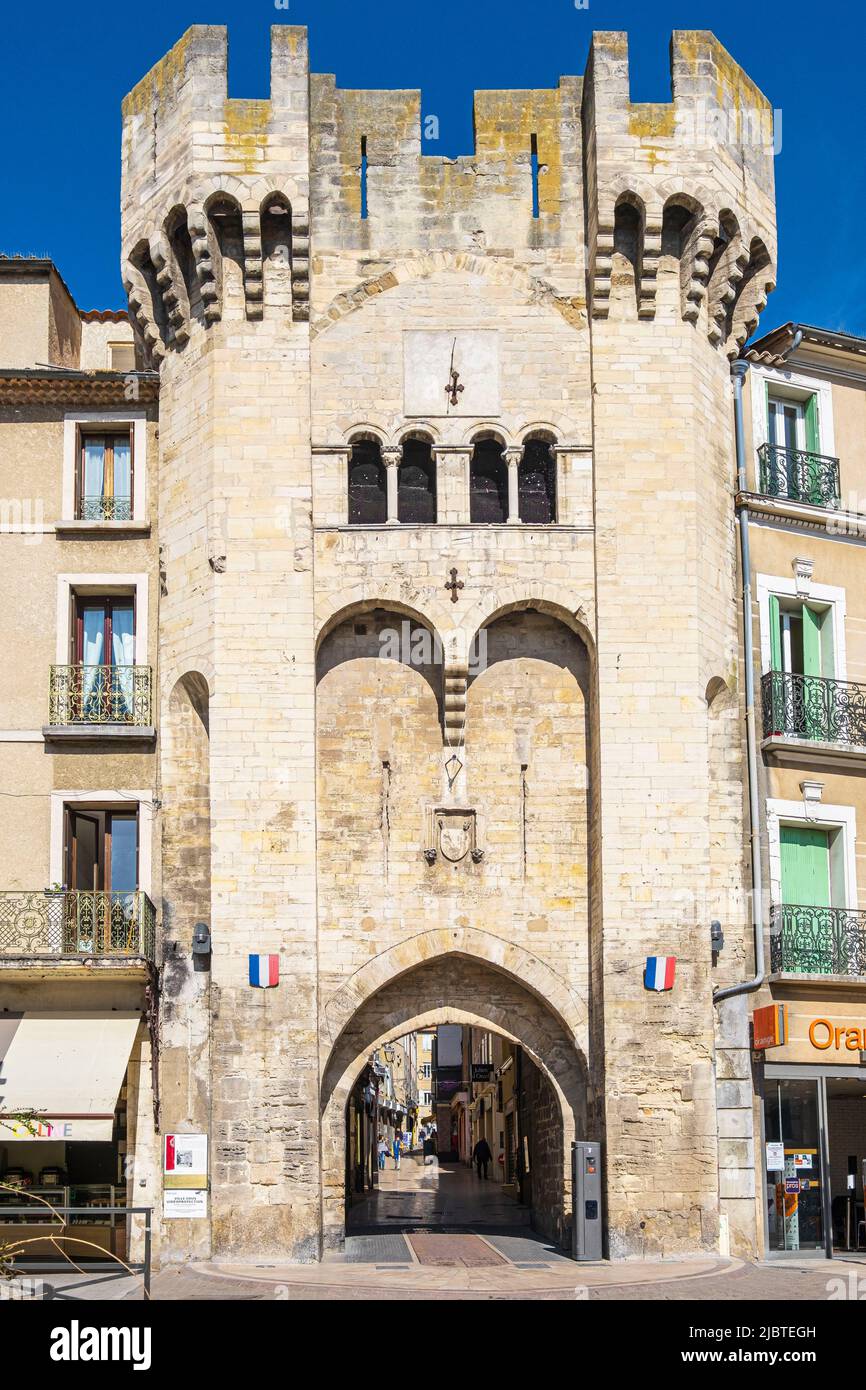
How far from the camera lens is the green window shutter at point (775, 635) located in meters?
22.1

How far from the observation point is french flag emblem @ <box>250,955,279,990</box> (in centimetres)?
1984

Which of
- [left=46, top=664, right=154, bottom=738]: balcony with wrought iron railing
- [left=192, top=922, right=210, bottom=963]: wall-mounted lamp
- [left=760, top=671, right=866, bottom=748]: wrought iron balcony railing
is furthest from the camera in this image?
[left=760, top=671, right=866, bottom=748]: wrought iron balcony railing

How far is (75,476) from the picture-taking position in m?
22.0

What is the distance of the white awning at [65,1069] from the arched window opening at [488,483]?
24.2ft

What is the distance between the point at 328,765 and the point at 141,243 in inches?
276

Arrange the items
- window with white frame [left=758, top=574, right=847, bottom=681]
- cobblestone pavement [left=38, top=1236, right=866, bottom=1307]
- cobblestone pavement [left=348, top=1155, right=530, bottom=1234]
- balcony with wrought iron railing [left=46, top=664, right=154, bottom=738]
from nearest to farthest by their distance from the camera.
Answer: cobblestone pavement [left=38, top=1236, right=866, bottom=1307]
balcony with wrought iron railing [left=46, top=664, right=154, bottom=738]
window with white frame [left=758, top=574, right=847, bottom=681]
cobblestone pavement [left=348, top=1155, right=530, bottom=1234]

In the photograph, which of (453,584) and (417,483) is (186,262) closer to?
(417,483)

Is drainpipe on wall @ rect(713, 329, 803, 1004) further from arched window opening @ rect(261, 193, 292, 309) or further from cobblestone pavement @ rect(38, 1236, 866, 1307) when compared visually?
arched window opening @ rect(261, 193, 292, 309)

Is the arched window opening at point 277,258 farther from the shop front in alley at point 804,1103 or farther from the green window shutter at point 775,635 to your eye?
the shop front in alley at point 804,1103

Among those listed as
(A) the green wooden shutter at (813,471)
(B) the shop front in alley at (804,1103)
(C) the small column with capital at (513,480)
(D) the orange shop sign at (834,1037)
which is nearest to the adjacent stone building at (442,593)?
(C) the small column with capital at (513,480)

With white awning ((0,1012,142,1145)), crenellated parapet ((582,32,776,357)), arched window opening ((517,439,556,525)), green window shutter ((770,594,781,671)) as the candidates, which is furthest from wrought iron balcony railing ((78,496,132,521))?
green window shutter ((770,594,781,671))

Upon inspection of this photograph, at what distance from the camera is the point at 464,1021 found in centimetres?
2125

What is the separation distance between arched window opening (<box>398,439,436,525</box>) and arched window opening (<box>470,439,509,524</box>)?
51cm

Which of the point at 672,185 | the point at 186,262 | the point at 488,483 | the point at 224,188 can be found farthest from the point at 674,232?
the point at 186,262
